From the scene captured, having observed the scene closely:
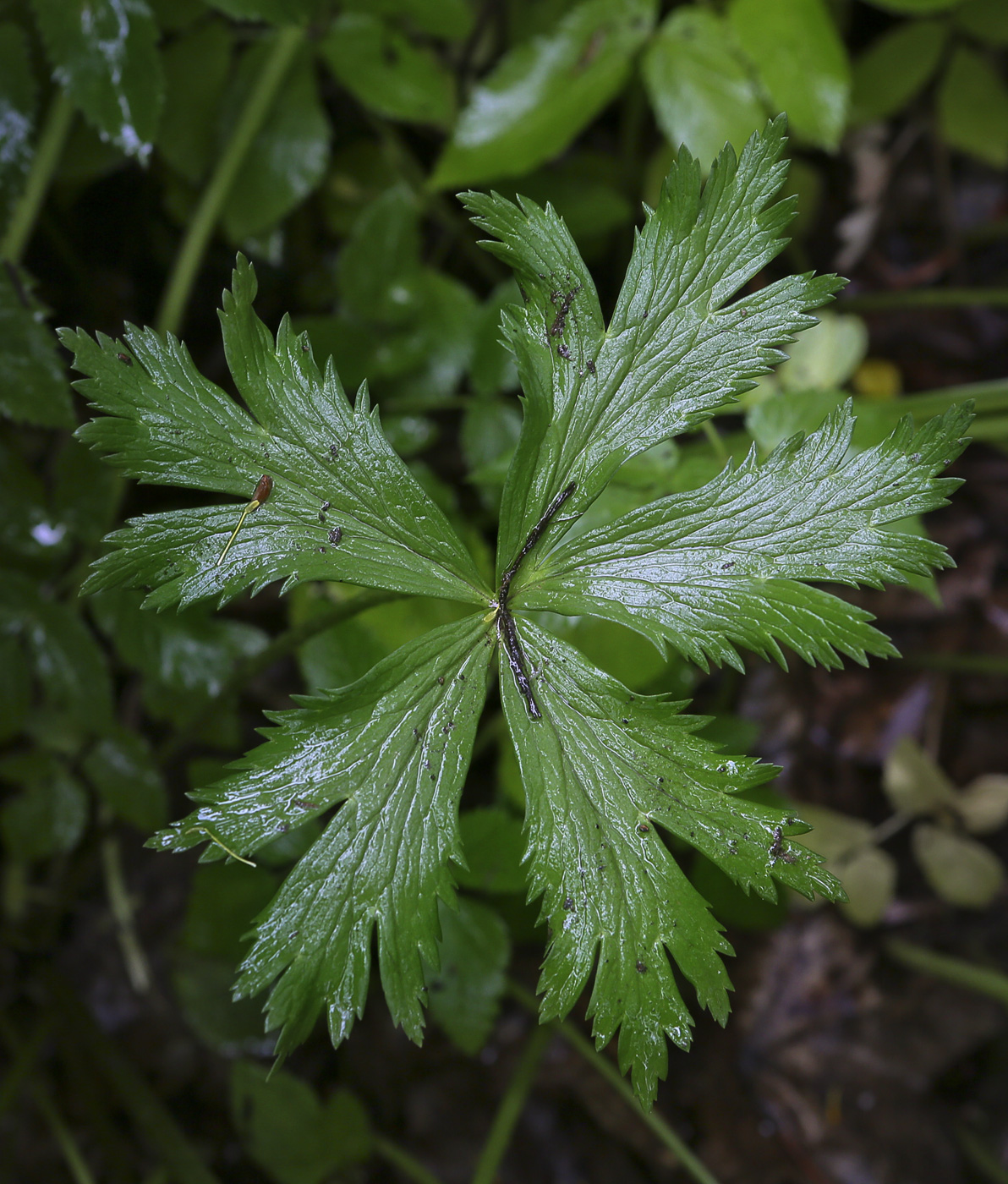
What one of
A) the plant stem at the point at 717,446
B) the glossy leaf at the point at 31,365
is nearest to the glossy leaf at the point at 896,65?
the plant stem at the point at 717,446

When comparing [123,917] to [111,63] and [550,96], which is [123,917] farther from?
[550,96]

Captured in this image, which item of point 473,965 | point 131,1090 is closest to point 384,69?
point 473,965

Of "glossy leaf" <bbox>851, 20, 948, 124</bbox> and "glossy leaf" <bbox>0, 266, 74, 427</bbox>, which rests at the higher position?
"glossy leaf" <bbox>0, 266, 74, 427</bbox>

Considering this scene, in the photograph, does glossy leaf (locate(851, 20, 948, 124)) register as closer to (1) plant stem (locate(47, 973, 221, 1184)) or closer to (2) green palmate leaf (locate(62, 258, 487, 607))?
(2) green palmate leaf (locate(62, 258, 487, 607))

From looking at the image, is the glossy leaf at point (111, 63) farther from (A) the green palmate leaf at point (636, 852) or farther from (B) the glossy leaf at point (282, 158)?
(A) the green palmate leaf at point (636, 852)

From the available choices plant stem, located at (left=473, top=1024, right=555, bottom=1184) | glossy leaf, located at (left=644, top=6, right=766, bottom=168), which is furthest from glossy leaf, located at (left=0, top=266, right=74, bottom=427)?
plant stem, located at (left=473, top=1024, right=555, bottom=1184)

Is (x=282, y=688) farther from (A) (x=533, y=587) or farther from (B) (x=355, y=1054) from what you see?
(A) (x=533, y=587)
